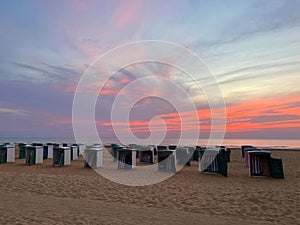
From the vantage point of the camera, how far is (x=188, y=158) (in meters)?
19.4

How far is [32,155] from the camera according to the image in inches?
724

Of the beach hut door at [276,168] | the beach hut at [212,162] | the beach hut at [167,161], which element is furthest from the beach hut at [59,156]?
the beach hut door at [276,168]

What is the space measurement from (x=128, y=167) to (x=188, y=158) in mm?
4718

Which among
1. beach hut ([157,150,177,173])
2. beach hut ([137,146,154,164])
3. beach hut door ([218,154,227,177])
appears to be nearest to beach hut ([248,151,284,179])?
beach hut door ([218,154,227,177])

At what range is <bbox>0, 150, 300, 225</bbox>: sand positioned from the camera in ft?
21.1

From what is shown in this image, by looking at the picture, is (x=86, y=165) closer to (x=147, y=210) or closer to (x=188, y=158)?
(x=188, y=158)

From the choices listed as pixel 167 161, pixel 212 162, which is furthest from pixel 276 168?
pixel 167 161

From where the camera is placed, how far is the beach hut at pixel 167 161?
15593mm

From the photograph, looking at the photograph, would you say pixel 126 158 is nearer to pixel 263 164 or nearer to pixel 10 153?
pixel 263 164

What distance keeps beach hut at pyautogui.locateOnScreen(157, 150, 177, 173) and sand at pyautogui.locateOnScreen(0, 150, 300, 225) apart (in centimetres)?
365

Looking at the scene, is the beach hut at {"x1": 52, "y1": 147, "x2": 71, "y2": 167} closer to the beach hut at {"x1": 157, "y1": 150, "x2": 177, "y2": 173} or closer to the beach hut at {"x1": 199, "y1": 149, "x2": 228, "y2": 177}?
the beach hut at {"x1": 157, "y1": 150, "x2": 177, "y2": 173}

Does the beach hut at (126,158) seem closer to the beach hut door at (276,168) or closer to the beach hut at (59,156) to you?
the beach hut at (59,156)

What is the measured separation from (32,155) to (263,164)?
14.5 metres

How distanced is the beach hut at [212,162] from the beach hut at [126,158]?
455 cm
